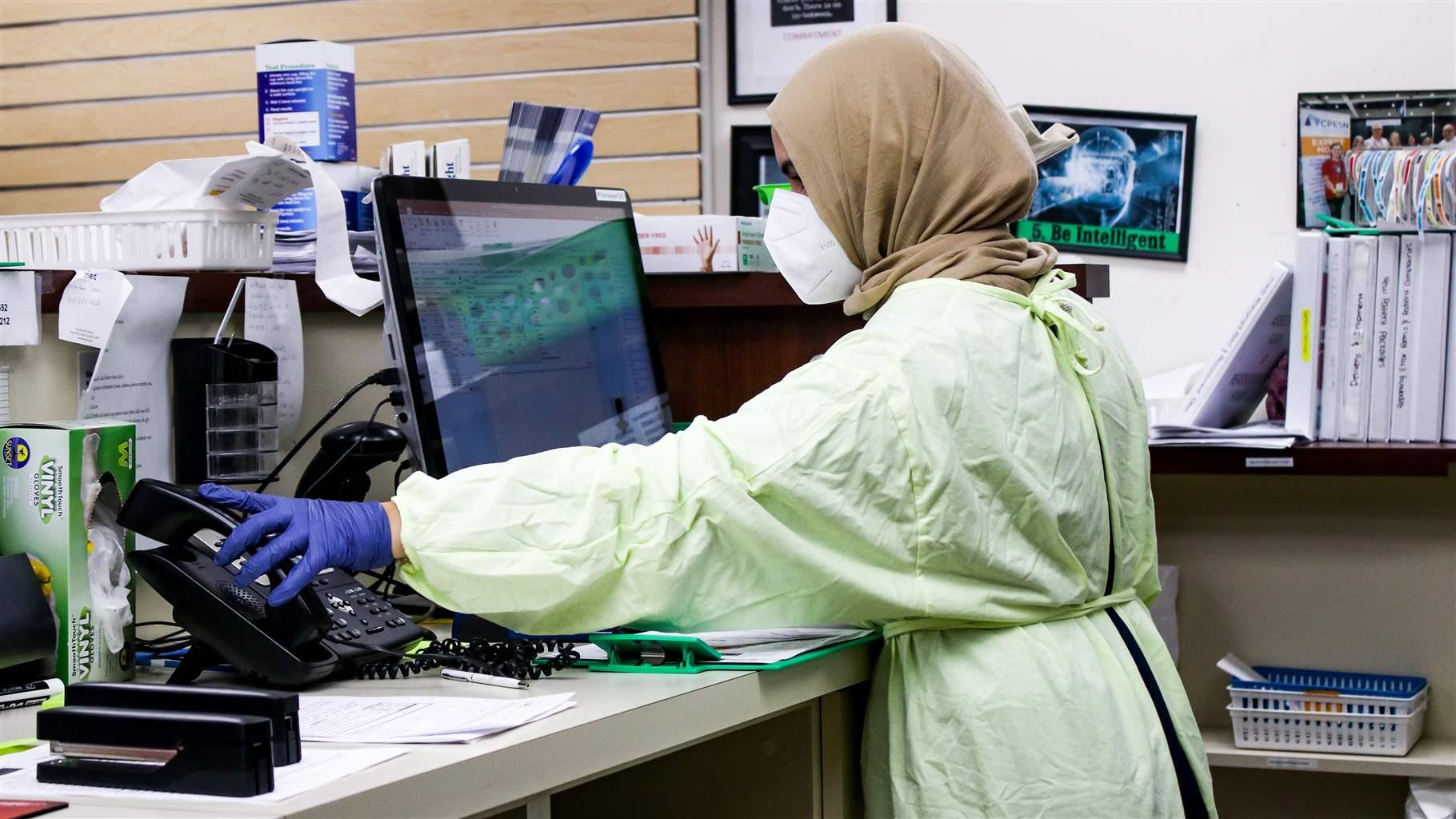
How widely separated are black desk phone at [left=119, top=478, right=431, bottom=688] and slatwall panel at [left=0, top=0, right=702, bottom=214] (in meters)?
2.22

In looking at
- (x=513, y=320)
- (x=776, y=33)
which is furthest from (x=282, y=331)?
(x=776, y=33)

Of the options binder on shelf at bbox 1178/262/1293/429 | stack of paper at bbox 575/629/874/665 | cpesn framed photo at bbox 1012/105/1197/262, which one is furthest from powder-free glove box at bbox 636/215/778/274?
cpesn framed photo at bbox 1012/105/1197/262

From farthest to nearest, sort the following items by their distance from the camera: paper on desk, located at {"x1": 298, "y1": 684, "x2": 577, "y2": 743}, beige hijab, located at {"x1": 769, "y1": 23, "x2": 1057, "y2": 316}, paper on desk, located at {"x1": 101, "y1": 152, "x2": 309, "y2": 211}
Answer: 1. paper on desk, located at {"x1": 101, "y1": 152, "x2": 309, "y2": 211}
2. beige hijab, located at {"x1": 769, "y1": 23, "x2": 1057, "y2": 316}
3. paper on desk, located at {"x1": 298, "y1": 684, "x2": 577, "y2": 743}

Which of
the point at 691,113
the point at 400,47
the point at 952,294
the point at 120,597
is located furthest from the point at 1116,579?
the point at 400,47

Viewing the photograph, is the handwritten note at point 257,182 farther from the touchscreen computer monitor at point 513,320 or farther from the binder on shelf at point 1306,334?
the binder on shelf at point 1306,334

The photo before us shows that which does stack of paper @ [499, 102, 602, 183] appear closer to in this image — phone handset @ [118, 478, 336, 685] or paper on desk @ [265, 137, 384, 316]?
paper on desk @ [265, 137, 384, 316]

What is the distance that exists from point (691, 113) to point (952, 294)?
2.11 meters

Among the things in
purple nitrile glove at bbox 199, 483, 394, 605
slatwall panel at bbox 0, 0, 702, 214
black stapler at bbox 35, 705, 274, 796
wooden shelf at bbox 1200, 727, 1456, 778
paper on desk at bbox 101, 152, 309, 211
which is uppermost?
slatwall panel at bbox 0, 0, 702, 214

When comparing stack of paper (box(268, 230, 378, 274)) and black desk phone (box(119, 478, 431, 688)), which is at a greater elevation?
stack of paper (box(268, 230, 378, 274))

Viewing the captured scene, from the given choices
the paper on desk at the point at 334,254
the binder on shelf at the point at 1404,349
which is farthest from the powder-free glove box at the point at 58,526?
the binder on shelf at the point at 1404,349

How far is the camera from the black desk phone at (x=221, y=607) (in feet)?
3.70

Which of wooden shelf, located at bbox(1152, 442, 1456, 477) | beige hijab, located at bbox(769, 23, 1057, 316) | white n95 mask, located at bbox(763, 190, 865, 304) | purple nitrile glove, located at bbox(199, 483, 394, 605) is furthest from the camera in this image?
wooden shelf, located at bbox(1152, 442, 1456, 477)

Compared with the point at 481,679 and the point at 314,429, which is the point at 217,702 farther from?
the point at 314,429

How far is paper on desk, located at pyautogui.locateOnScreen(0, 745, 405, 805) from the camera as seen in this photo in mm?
818
